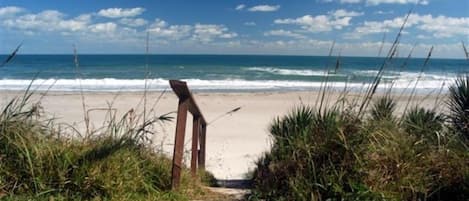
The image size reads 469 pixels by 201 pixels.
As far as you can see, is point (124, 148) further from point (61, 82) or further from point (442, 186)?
point (61, 82)

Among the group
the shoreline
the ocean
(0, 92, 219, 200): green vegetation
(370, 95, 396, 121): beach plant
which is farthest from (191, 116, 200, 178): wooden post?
(370, 95, 396, 121): beach plant

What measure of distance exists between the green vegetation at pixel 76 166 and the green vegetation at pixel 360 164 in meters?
0.89

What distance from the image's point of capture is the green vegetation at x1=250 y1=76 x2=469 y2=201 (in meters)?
3.69

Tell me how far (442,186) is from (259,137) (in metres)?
8.25

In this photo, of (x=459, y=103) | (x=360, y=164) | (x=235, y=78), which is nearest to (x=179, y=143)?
(x=360, y=164)

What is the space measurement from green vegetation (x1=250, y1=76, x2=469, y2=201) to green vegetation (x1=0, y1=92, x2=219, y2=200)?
89 centimetres

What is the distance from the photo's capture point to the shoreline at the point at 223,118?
27.1 ft

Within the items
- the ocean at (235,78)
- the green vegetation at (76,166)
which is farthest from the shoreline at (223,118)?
the green vegetation at (76,166)

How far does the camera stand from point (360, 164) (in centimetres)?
370

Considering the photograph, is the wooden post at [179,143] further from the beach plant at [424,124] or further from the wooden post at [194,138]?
the beach plant at [424,124]

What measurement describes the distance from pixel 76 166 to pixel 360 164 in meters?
2.21

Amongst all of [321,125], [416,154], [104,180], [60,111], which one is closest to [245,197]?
[321,125]

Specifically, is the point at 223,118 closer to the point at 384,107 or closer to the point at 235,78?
the point at 384,107

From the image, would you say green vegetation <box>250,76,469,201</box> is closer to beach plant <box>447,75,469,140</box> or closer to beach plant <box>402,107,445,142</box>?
beach plant <box>402,107,445,142</box>
